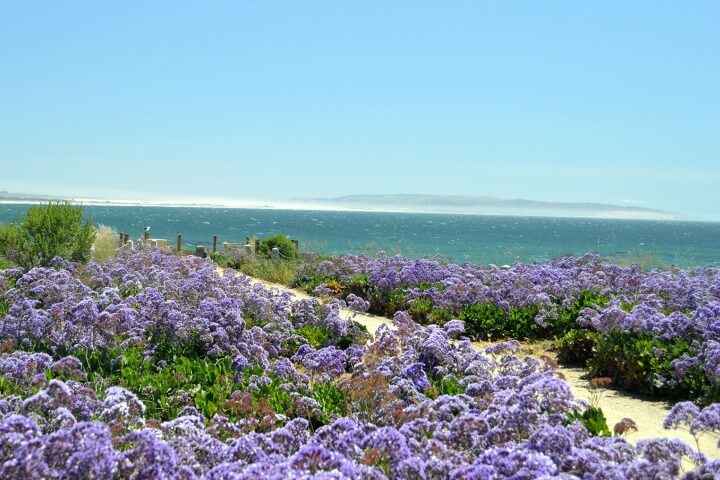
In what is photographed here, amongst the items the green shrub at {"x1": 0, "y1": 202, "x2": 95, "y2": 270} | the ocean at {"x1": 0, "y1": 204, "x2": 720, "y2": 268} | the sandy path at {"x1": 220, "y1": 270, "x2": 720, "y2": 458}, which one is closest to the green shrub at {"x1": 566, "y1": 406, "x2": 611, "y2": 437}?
the sandy path at {"x1": 220, "y1": 270, "x2": 720, "y2": 458}

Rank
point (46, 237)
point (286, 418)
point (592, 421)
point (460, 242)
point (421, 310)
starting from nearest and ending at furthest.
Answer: point (286, 418) < point (592, 421) < point (421, 310) < point (46, 237) < point (460, 242)

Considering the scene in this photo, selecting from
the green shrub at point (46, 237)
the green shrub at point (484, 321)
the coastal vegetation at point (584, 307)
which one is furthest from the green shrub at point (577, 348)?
the green shrub at point (46, 237)

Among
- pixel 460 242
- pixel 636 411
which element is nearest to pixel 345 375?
pixel 636 411

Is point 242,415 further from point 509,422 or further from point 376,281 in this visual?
point 376,281

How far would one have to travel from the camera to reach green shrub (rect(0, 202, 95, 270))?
16188mm

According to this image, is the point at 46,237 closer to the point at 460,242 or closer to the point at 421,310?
the point at 421,310

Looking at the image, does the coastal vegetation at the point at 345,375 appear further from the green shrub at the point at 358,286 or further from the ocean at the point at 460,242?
the ocean at the point at 460,242

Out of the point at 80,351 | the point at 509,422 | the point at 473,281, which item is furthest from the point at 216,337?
the point at 473,281

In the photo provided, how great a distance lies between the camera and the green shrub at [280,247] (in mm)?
25656

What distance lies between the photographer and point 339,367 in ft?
24.1

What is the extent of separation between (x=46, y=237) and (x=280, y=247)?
1023 cm

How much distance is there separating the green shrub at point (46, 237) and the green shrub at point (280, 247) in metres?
8.49

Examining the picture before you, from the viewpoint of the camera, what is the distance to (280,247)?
26.0 meters

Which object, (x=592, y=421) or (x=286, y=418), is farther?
(x=592, y=421)
